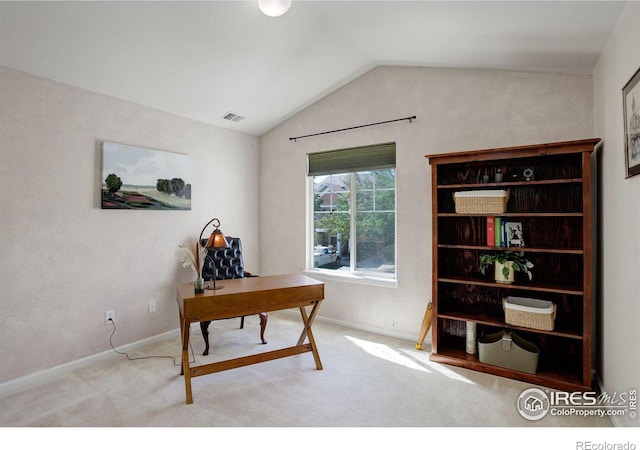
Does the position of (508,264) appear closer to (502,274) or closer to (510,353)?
(502,274)

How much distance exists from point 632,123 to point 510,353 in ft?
5.70

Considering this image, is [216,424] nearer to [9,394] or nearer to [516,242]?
[9,394]

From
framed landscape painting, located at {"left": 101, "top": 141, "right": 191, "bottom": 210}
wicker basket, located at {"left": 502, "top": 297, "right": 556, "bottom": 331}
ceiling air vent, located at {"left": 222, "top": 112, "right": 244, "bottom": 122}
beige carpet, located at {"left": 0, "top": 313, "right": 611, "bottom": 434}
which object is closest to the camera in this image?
beige carpet, located at {"left": 0, "top": 313, "right": 611, "bottom": 434}

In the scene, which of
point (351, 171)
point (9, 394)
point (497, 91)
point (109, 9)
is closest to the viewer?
point (109, 9)

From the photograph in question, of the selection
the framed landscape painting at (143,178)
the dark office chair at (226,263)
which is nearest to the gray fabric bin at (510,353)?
the dark office chair at (226,263)

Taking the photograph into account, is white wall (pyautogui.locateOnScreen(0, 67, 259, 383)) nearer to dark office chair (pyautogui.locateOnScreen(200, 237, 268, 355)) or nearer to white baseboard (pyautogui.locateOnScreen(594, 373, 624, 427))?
dark office chair (pyautogui.locateOnScreen(200, 237, 268, 355))

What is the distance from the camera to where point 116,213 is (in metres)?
2.99

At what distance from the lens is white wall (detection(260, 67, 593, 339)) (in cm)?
270

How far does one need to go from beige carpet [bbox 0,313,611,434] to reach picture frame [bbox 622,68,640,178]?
1.50 meters

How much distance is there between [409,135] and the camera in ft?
10.8

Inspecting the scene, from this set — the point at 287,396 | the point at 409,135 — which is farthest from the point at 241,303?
the point at 409,135

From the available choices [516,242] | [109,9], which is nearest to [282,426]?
[516,242]

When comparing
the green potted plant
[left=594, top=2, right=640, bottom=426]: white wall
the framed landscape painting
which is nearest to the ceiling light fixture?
the framed landscape painting
